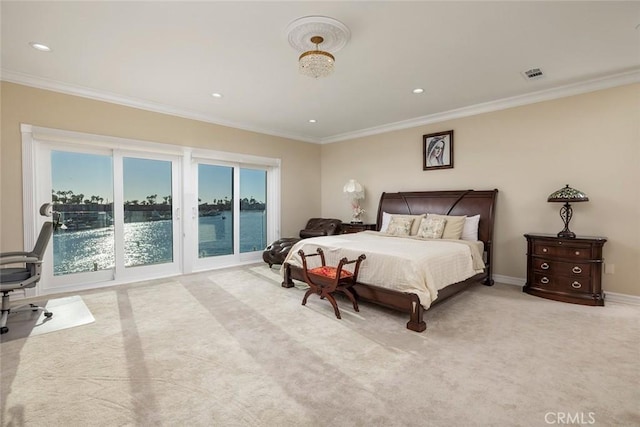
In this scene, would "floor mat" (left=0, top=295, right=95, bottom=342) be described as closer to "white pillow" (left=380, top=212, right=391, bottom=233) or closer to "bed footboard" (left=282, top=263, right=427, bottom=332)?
"bed footboard" (left=282, top=263, right=427, bottom=332)

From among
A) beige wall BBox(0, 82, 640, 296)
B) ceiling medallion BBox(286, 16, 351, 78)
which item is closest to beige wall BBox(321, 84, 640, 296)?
beige wall BBox(0, 82, 640, 296)

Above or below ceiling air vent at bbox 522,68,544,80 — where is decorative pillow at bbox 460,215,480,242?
below

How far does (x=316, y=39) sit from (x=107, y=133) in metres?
3.38

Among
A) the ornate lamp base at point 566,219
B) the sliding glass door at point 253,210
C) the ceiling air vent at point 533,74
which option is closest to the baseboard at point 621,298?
the ornate lamp base at point 566,219

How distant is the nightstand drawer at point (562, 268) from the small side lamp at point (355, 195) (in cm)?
313

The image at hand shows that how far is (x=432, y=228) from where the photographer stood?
173 inches

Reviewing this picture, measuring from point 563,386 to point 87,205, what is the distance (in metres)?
5.55

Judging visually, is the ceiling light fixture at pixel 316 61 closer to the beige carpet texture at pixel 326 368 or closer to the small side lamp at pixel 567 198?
the beige carpet texture at pixel 326 368

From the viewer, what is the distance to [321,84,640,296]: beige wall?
11.6ft

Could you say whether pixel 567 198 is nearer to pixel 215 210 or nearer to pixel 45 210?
pixel 215 210

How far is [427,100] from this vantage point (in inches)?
173

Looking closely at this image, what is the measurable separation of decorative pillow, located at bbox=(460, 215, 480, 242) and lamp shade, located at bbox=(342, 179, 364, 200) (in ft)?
7.28

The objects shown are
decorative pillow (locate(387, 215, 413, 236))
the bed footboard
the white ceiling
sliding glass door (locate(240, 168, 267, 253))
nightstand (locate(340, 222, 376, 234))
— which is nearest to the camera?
the white ceiling

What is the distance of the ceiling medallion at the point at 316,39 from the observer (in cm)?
248
